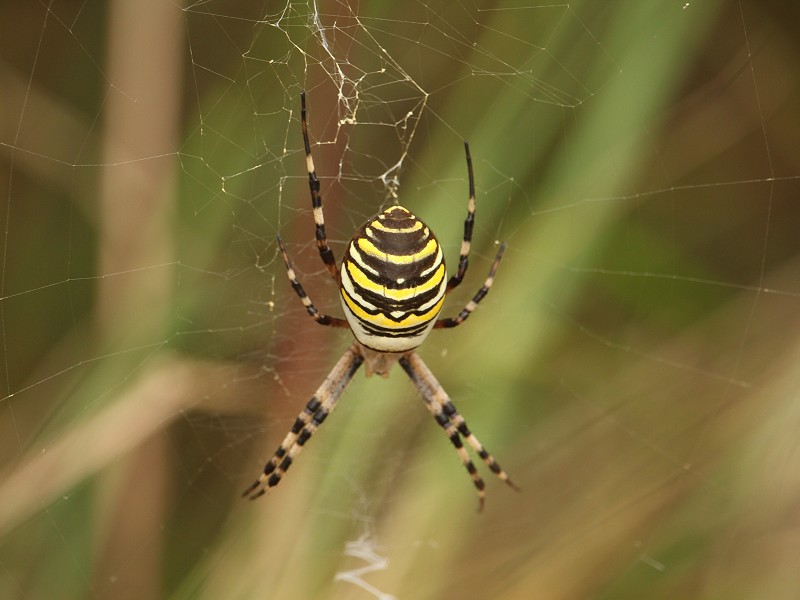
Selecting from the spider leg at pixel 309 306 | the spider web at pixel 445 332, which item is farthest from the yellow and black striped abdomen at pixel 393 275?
the spider web at pixel 445 332

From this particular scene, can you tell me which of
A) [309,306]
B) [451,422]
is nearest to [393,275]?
[309,306]

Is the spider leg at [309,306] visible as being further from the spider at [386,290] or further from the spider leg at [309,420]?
the spider leg at [309,420]

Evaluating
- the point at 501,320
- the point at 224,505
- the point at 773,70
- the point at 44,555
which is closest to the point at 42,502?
the point at 44,555

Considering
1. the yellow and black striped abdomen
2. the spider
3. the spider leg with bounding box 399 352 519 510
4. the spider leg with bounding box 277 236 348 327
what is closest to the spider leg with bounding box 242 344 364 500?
the spider

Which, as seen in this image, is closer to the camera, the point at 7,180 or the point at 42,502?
the point at 42,502

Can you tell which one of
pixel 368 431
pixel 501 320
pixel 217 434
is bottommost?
pixel 217 434

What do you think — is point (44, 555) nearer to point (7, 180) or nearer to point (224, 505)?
point (224, 505)
